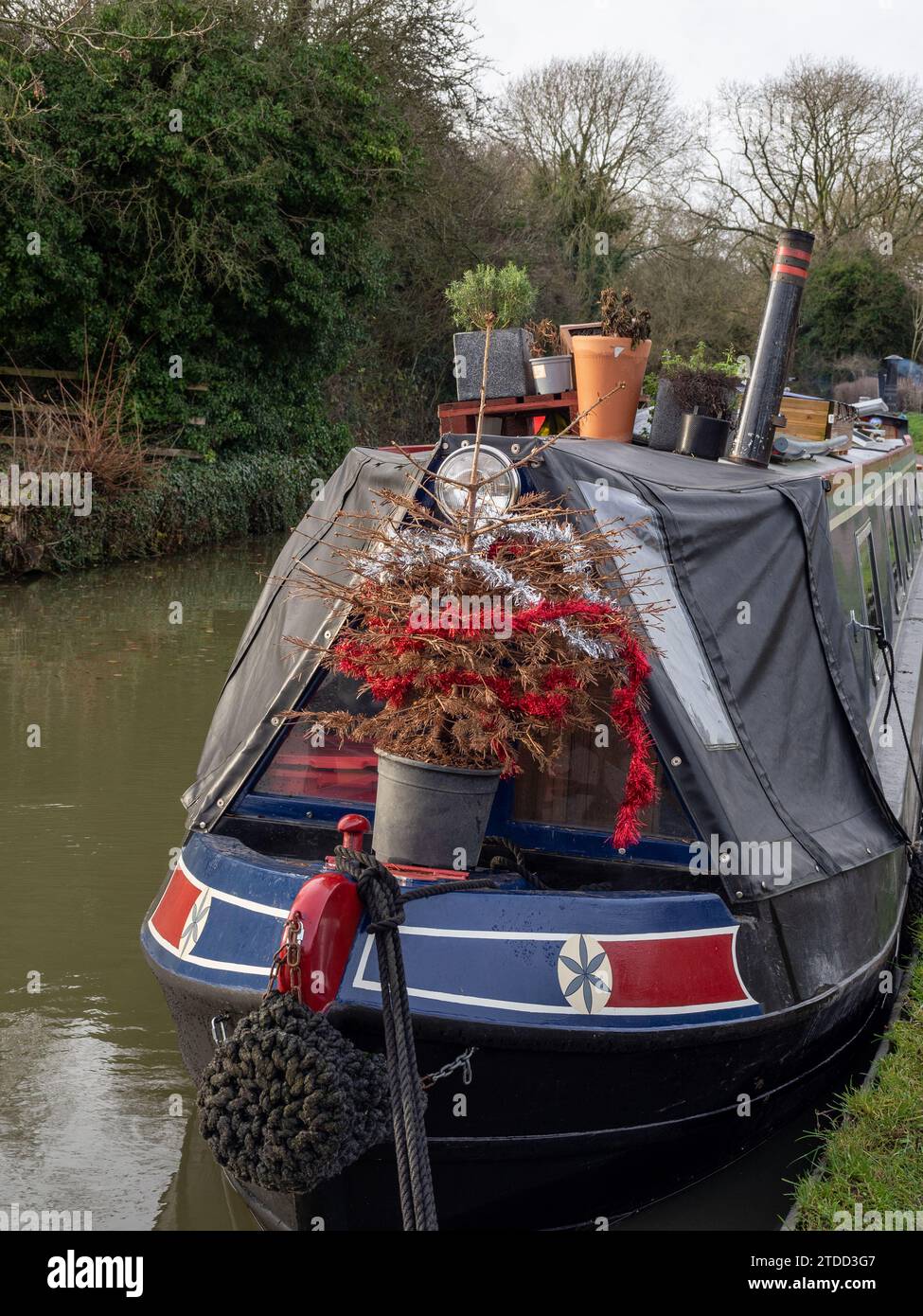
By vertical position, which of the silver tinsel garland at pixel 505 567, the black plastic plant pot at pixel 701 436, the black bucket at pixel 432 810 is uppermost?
the black plastic plant pot at pixel 701 436

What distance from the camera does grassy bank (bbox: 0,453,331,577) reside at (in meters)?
14.9

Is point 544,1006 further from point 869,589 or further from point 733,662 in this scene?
point 869,589

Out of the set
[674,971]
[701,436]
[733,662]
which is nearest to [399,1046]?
[674,971]

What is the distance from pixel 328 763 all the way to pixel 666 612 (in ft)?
4.38

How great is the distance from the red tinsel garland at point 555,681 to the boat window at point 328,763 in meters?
0.48

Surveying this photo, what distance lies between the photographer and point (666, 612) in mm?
4379

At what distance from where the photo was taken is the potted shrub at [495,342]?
17.7 feet

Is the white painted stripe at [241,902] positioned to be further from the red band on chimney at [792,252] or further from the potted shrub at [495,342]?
the red band on chimney at [792,252]

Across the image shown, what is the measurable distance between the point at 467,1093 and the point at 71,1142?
5.92 feet

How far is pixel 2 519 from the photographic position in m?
14.4

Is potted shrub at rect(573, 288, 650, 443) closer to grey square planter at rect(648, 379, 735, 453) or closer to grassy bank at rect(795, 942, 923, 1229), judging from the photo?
grey square planter at rect(648, 379, 735, 453)

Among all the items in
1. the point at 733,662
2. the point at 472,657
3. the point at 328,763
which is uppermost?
the point at 472,657

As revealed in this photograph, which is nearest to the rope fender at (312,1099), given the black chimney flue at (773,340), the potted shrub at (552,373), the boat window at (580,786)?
the boat window at (580,786)

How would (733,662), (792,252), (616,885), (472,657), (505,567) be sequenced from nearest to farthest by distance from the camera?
(472,657) → (505,567) → (616,885) → (733,662) → (792,252)
